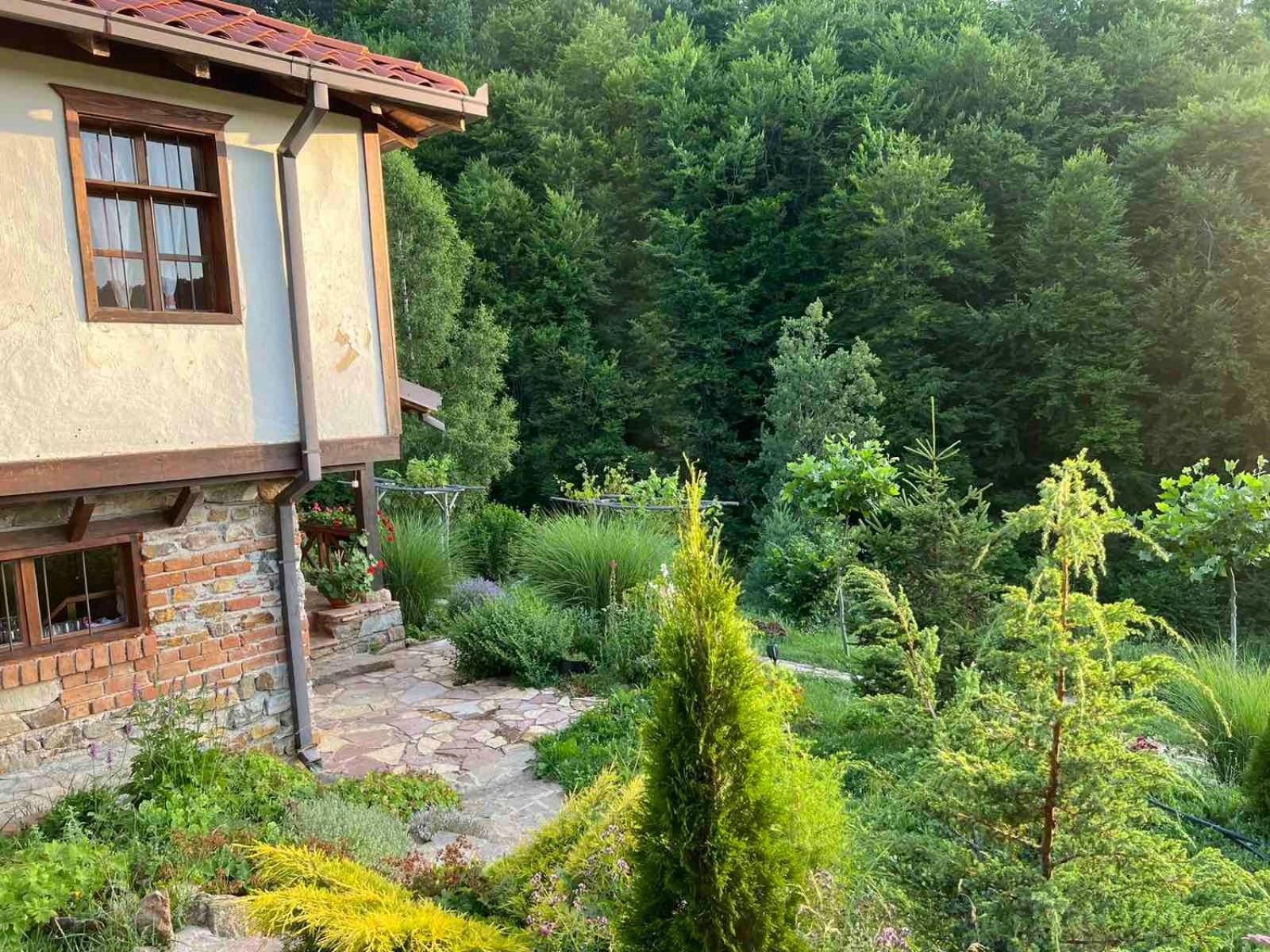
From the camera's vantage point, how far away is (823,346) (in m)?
17.6

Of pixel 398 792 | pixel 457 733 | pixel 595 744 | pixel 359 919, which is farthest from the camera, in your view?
pixel 457 733

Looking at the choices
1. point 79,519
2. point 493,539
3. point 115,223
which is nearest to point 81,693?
point 79,519

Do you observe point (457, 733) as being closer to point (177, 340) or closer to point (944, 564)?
point (177, 340)

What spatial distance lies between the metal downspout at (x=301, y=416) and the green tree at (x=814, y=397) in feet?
36.8

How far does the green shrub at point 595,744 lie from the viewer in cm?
557

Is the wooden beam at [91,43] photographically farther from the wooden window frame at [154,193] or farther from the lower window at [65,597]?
the lower window at [65,597]

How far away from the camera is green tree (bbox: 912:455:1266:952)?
2.17 meters

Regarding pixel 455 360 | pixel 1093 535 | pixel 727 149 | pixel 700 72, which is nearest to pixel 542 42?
pixel 700 72

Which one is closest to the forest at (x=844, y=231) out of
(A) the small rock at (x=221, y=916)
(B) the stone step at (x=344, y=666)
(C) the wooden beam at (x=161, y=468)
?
(B) the stone step at (x=344, y=666)

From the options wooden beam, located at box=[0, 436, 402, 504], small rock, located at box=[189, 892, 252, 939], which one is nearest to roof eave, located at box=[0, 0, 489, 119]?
wooden beam, located at box=[0, 436, 402, 504]

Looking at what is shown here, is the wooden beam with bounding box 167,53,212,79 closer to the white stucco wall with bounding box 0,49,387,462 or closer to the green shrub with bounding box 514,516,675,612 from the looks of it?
the white stucco wall with bounding box 0,49,387,462

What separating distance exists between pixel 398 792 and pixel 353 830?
2.73 ft

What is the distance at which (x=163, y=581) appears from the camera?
5379mm

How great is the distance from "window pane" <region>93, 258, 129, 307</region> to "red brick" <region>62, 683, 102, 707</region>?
2294 millimetres
